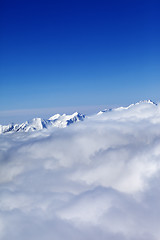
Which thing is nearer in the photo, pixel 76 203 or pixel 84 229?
pixel 84 229

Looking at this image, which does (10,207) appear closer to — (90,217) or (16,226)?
(16,226)

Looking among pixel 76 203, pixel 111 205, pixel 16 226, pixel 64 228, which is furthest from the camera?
pixel 76 203

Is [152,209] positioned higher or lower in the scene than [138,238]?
higher

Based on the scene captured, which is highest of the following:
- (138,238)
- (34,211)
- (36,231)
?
(34,211)

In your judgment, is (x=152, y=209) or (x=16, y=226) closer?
(x=16, y=226)

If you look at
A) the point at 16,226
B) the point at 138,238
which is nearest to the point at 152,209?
the point at 138,238

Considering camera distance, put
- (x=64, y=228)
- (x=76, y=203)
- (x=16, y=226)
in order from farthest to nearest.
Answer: (x=76, y=203)
(x=64, y=228)
(x=16, y=226)

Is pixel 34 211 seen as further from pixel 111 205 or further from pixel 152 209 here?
pixel 152 209

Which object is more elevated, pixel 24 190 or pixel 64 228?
pixel 24 190

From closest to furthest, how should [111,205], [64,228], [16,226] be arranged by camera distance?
[16,226] < [64,228] < [111,205]

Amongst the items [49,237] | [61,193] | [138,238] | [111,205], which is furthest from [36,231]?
[138,238]
